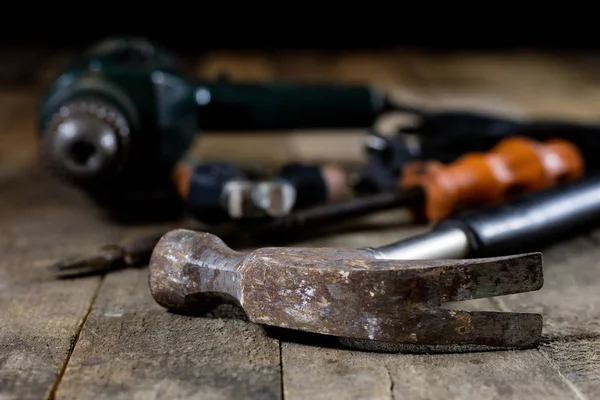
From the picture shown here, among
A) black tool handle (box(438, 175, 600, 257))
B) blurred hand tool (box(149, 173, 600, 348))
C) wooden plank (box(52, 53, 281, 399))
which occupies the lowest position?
wooden plank (box(52, 53, 281, 399))

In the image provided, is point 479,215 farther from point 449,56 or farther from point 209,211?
point 449,56

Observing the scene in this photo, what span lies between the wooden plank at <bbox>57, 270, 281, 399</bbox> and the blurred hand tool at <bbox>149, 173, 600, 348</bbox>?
5 centimetres

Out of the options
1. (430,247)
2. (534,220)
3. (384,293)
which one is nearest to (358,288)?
(384,293)

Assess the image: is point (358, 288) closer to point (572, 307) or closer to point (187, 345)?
point (187, 345)

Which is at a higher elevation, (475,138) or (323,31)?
(475,138)

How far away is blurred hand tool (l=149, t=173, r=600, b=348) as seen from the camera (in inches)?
35.9

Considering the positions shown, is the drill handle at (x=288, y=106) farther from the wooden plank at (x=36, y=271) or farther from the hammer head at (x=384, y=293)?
the hammer head at (x=384, y=293)

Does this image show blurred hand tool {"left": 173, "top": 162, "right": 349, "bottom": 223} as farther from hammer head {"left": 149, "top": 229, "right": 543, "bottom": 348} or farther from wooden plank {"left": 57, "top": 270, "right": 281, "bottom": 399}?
hammer head {"left": 149, "top": 229, "right": 543, "bottom": 348}

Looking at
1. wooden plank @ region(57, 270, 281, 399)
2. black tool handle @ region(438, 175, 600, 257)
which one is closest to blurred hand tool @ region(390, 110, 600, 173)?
black tool handle @ region(438, 175, 600, 257)

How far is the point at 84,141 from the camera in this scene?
4.59 ft

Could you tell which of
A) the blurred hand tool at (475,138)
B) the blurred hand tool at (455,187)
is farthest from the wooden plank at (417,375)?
the blurred hand tool at (475,138)

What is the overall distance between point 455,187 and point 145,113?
2.04 feet

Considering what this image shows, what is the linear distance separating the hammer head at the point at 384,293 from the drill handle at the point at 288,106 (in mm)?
845

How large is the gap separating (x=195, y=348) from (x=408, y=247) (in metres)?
0.33
